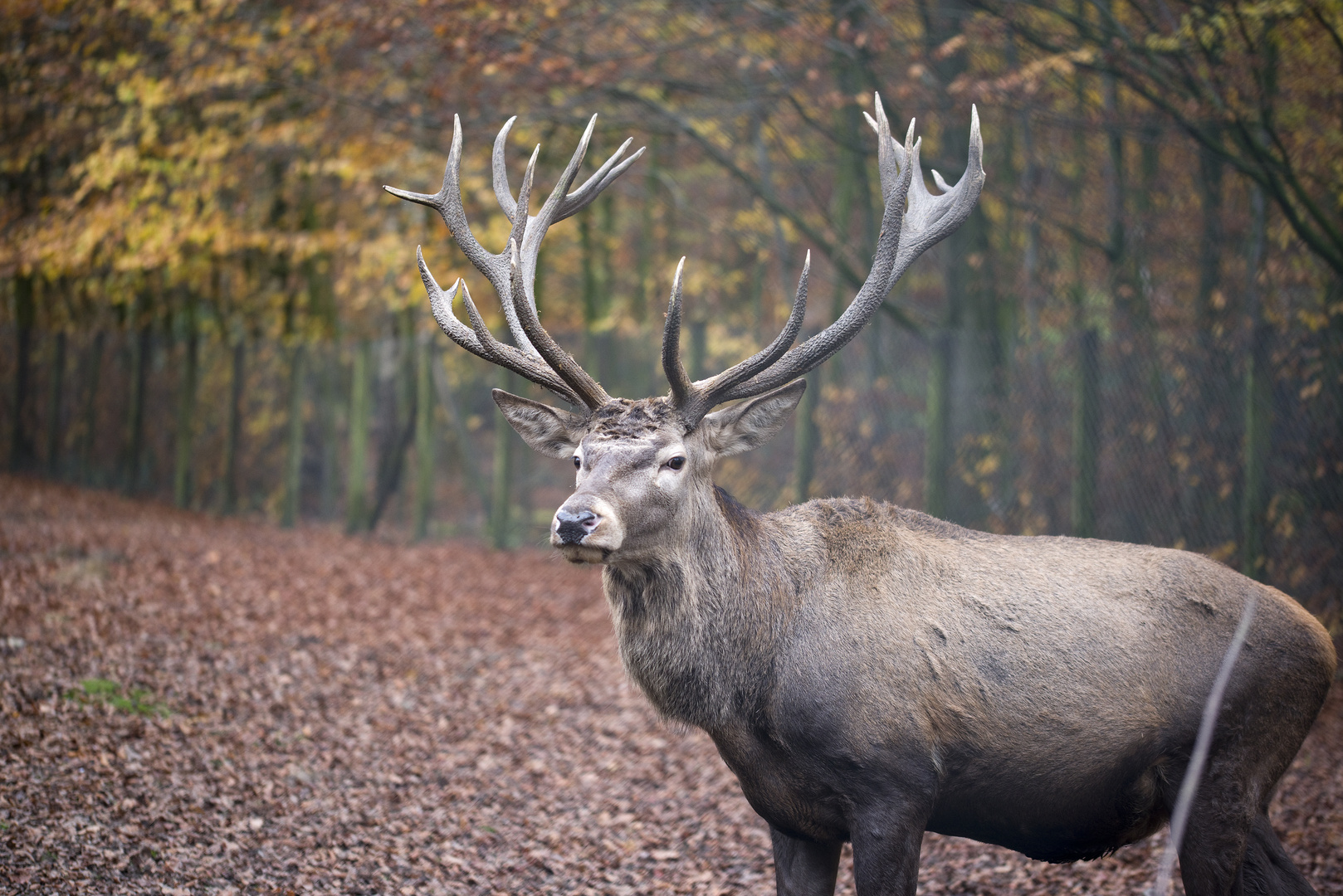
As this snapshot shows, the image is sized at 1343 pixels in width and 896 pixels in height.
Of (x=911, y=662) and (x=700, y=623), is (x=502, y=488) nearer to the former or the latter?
(x=700, y=623)

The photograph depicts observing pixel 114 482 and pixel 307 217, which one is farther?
pixel 114 482

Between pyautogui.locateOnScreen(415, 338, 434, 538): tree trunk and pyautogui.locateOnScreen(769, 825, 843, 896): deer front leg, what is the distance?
11146 mm

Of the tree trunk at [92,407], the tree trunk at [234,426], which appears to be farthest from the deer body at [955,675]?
the tree trunk at [92,407]

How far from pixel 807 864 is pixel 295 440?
12564 millimetres

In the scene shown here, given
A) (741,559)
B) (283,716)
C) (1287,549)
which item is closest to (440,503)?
(283,716)

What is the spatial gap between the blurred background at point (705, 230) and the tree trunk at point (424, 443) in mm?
51

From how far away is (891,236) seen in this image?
4.22 metres

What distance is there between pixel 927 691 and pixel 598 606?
24.5 feet

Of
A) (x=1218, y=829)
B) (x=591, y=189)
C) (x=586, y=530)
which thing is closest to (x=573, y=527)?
(x=586, y=530)

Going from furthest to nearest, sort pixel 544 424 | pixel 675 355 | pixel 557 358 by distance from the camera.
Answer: pixel 544 424
pixel 557 358
pixel 675 355

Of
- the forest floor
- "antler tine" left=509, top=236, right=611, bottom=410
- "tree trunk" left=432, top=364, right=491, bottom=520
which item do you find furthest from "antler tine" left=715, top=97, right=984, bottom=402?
"tree trunk" left=432, top=364, right=491, bottom=520

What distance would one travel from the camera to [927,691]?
11.6 feet

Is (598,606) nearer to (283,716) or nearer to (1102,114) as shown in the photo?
(283,716)

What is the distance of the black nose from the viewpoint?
3.37 m
